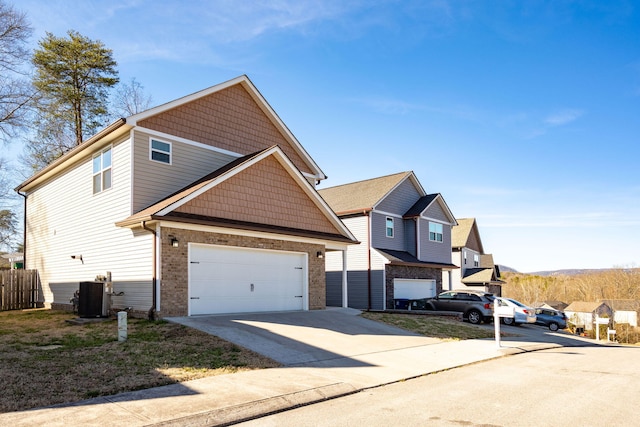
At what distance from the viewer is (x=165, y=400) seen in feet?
23.7

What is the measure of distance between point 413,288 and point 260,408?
23.1m

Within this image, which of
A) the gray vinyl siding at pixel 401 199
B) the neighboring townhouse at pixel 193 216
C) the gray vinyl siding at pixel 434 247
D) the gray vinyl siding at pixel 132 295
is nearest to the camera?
the gray vinyl siding at pixel 132 295

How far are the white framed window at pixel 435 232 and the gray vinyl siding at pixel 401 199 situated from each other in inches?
76.4

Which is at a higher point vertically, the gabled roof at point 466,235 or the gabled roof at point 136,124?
the gabled roof at point 136,124

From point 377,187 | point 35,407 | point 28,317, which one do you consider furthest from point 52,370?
point 377,187

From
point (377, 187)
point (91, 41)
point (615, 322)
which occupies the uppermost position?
point (91, 41)

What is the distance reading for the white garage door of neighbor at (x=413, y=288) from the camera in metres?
27.9

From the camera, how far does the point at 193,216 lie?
1489 centimetres

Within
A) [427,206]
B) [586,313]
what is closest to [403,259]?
[427,206]

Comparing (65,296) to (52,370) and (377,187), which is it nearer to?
(52,370)

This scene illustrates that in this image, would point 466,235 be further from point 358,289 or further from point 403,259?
point 358,289

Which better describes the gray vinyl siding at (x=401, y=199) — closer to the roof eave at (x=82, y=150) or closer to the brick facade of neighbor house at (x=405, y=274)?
the brick facade of neighbor house at (x=405, y=274)

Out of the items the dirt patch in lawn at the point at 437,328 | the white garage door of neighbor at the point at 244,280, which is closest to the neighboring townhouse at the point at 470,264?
the dirt patch in lawn at the point at 437,328

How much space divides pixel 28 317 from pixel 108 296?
11.7 ft
